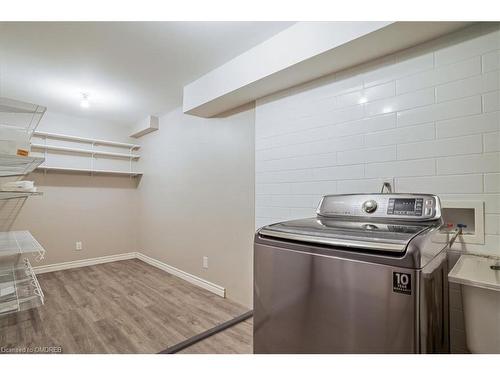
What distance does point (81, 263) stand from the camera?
3.70 metres

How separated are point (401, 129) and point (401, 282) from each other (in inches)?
41.2

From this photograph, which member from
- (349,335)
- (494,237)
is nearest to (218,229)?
(349,335)

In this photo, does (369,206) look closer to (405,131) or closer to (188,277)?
(405,131)

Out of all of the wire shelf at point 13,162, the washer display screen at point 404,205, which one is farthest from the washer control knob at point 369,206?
the wire shelf at point 13,162

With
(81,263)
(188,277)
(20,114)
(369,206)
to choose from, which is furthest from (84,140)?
(369,206)

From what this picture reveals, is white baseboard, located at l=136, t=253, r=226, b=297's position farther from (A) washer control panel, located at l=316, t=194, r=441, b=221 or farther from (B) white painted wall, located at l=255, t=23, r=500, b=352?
(A) washer control panel, located at l=316, t=194, r=441, b=221

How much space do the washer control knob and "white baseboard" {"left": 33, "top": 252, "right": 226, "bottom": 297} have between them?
1.82 metres

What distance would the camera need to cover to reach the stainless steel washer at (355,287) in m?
0.80

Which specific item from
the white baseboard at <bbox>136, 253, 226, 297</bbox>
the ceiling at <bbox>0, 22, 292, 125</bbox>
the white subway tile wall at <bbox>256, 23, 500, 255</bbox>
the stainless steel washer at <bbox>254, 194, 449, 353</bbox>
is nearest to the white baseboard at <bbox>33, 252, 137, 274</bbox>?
the white baseboard at <bbox>136, 253, 226, 297</bbox>

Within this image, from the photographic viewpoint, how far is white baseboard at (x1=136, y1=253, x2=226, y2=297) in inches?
107

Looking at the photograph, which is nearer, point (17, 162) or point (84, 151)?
point (17, 162)

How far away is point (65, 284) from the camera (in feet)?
9.82
